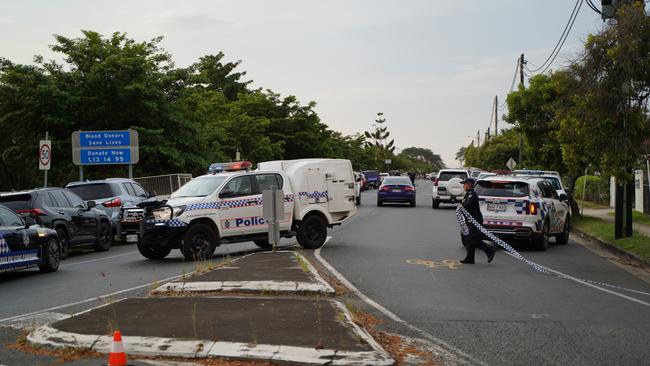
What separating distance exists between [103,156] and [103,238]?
32.8 ft

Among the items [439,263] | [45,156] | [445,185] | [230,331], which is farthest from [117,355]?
[445,185]

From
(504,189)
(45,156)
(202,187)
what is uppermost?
(45,156)

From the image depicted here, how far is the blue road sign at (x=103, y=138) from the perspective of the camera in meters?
28.6

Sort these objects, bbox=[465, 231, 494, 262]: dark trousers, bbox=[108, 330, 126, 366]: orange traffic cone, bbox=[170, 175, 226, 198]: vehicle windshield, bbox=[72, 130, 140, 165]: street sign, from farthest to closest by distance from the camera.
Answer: bbox=[72, 130, 140, 165]: street sign
bbox=[170, 175, 226, 198]: vehicle windshield
bbox=[465, 231, 494, 262]: dark trousers
bbox=[108, 330, 126, 366]: orange traffic cone

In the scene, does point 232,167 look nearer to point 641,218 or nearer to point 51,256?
point 51,256

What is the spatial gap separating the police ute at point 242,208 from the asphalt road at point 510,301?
39.4 inches

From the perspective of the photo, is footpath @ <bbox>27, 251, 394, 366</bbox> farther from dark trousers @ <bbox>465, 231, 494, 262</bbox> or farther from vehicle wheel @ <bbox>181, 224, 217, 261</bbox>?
dark trousers @ <bbox>465, 231, 494, 262</bbox>

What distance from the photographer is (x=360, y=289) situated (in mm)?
11203

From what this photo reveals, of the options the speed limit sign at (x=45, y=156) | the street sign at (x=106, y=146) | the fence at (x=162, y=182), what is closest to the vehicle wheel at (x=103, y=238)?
the speed limit sign at (x=45, y=156)

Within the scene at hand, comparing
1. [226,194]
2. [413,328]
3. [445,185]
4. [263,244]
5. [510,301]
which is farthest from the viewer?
[445,185]

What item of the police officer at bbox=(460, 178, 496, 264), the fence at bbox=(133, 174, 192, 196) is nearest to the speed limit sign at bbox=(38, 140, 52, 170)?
the fence at bbox=(133, 174, 192, 196)

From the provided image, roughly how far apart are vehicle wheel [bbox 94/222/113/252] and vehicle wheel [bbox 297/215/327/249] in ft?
18.1

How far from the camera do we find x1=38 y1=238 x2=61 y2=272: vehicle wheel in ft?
46.3

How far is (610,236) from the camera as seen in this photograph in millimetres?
20609
